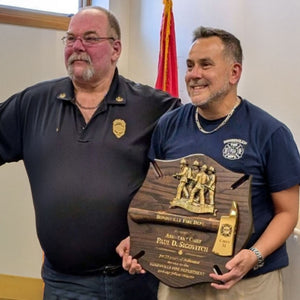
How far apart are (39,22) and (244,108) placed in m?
1.90

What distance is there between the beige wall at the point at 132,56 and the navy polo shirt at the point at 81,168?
2.16 ft

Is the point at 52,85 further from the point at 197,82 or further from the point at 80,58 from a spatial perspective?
the point at 197,82

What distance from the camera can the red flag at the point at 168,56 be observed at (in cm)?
263

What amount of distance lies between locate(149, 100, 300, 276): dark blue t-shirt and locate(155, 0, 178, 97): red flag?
1318 mm

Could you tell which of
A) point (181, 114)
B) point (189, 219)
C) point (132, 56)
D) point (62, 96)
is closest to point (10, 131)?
point (62, 96)

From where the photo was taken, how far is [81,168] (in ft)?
5.05

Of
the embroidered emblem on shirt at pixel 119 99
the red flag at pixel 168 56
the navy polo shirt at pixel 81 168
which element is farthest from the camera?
the red flag at pixel 168 56

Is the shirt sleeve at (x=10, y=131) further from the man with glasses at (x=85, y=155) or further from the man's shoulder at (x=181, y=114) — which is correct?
the man's shoulder at (x=181, y=114)

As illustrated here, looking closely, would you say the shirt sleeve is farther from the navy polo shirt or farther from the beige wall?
the beige wall

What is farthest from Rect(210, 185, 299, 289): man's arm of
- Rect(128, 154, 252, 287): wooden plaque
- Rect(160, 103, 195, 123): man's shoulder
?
Rect(160, 103, 195, 123): man's shoulder

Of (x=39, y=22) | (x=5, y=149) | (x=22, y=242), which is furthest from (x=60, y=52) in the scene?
(x=5, y=149)

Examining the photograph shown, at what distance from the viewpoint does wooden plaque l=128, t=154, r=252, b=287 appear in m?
1.20

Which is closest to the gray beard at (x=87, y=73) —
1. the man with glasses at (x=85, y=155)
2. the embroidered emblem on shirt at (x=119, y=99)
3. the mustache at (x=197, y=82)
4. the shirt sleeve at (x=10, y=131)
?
the man with glasses at (x=85, y=155)

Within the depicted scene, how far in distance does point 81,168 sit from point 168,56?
51.1 inches
